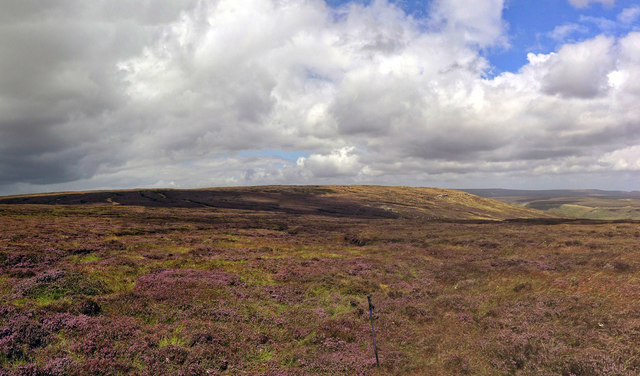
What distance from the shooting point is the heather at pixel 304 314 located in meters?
11.9

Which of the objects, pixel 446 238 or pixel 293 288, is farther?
pixel 446 238

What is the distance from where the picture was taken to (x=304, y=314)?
17.8 metres

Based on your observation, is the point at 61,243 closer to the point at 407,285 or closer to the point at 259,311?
the point at 259,311

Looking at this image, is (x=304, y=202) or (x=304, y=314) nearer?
(x=304, y=314)

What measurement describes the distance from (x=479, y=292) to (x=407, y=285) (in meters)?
5.13

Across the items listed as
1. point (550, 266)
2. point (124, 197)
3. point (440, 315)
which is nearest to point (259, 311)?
point (440, 315)

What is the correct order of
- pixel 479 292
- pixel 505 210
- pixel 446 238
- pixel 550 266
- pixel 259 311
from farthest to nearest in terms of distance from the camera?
pixel 505 210 < pixel 446 238 < pixel 550 266 < pixel 479 292 < pixel 259 311

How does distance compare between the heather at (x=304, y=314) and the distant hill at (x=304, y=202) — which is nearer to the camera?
the heather at (x=304, y=314)

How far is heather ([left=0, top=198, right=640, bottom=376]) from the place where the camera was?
468 inches

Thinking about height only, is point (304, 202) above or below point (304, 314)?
above

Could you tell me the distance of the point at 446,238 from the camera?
158 feet

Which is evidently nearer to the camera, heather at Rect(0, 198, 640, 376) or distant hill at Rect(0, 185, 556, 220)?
heather at Rect(0, 198, 640, 376)

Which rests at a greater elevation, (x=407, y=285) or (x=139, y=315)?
(x=139, y=315)

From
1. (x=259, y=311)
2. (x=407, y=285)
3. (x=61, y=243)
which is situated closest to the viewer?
(x=259, y=311)
